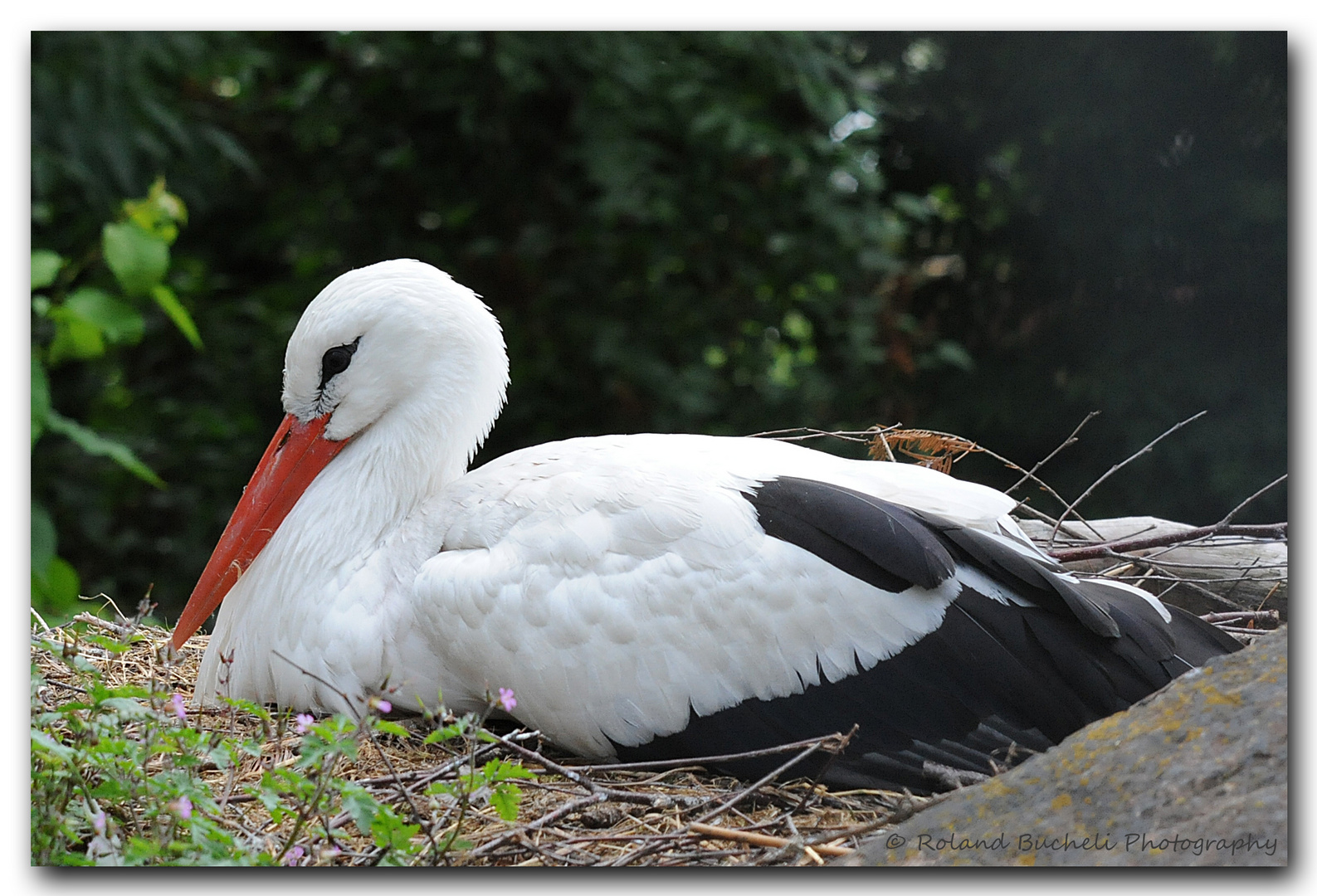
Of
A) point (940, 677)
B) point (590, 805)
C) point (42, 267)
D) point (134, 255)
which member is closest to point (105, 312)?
point (134, 255)

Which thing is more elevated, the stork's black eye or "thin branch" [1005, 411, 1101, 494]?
the stork's black eye

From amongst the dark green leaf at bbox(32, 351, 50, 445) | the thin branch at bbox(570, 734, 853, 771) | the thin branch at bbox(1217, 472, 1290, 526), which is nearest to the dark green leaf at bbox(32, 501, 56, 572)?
the dark green leaf at bbox(32, 351, 50, 445)

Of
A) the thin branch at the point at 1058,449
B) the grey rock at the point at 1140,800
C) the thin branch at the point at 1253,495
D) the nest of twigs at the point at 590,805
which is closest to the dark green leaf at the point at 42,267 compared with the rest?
the nest of twigs at the point at 590,805

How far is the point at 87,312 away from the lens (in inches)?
114

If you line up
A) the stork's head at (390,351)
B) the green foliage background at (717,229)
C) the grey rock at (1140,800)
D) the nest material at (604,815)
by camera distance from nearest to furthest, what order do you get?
the grey rock at (1140,800), the nest material at (604,815), the stork's head at (390,351), the green foliage background at (717,229)

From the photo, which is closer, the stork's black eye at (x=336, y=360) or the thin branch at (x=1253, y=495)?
the thin branch at (x=1253, y=495)

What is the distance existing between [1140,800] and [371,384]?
161 cm

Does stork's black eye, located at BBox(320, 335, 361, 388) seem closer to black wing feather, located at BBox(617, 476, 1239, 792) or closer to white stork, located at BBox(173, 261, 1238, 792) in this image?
white stork, located at BBox(173, 261, 1238, 792)

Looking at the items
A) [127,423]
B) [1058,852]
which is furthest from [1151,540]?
[127,423]

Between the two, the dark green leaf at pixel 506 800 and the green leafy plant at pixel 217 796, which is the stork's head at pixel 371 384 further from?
the dark green leaf at pixel 506 800

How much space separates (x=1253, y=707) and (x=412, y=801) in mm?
1250

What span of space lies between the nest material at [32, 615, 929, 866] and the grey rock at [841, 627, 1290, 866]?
0.09 meters

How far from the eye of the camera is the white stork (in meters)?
2.14

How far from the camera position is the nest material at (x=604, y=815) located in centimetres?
195
